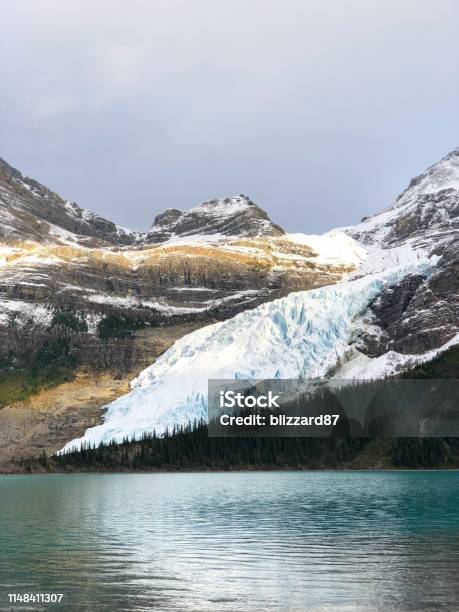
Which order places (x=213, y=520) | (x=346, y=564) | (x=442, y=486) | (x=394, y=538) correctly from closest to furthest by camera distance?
1. (x=346, y=564)
2. (x=394, y=538)
3. (x=213, y=520)
4. (x=442, y=486)

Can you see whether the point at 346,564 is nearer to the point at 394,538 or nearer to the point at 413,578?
the point at 413,578

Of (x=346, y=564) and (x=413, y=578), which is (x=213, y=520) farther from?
(x=413, y=578)

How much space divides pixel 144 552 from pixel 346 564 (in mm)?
17279

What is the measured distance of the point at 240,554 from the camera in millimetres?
65250

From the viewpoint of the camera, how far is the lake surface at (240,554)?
48.3 metres

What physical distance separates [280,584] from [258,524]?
34752 millimetres

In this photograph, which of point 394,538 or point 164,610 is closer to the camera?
point 164,610

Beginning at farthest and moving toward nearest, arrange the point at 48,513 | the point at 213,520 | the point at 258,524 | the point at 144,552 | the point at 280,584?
the point at 48,513 < the point at 213,520 < the point at 258,524 < the point at 144,552 < the point at 280,584

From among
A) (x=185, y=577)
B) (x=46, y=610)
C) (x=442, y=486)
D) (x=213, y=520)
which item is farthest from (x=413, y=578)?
(x=442, y=486)

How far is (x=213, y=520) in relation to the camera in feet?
303

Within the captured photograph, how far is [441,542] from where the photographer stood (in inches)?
2712

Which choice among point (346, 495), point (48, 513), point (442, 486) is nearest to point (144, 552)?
point (48, 513)

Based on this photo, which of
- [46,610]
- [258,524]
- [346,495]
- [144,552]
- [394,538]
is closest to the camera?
[46,610]

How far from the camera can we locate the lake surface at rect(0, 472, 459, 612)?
4828cm
